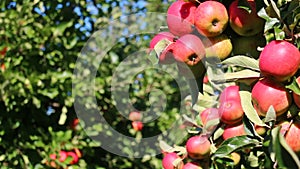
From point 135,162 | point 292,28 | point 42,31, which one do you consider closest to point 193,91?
point 292,28

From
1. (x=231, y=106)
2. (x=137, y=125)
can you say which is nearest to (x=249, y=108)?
(x=231, y=106)

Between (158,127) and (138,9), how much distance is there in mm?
754

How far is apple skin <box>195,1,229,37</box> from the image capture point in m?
0.78

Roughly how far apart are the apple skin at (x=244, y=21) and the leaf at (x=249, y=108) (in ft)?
0.33

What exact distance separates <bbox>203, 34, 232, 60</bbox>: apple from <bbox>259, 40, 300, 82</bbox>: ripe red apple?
12 cm

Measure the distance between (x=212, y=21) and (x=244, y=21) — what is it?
0.17ft

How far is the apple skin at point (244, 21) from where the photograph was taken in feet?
2.54

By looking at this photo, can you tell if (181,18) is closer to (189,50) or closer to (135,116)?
(189,50)

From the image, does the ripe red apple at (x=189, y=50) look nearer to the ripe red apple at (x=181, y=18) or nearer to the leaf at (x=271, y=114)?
the ripe red apple at (x=181, y=18)

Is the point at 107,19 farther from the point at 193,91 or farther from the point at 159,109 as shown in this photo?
the point at 193,91

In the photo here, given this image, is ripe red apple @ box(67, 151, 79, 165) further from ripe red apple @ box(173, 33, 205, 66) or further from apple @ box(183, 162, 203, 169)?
ripe red apple @ box(173, 33, 205, 66)

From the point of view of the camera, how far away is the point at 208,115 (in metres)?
0.89

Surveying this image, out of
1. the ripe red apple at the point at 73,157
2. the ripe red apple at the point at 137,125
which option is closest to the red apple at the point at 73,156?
the ripe red apple at the point at 73,157

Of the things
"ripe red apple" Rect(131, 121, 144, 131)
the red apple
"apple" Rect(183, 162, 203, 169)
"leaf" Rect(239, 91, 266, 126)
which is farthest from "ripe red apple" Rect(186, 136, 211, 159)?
"ripe red apple" Rect(131, 121, 144, 131)
